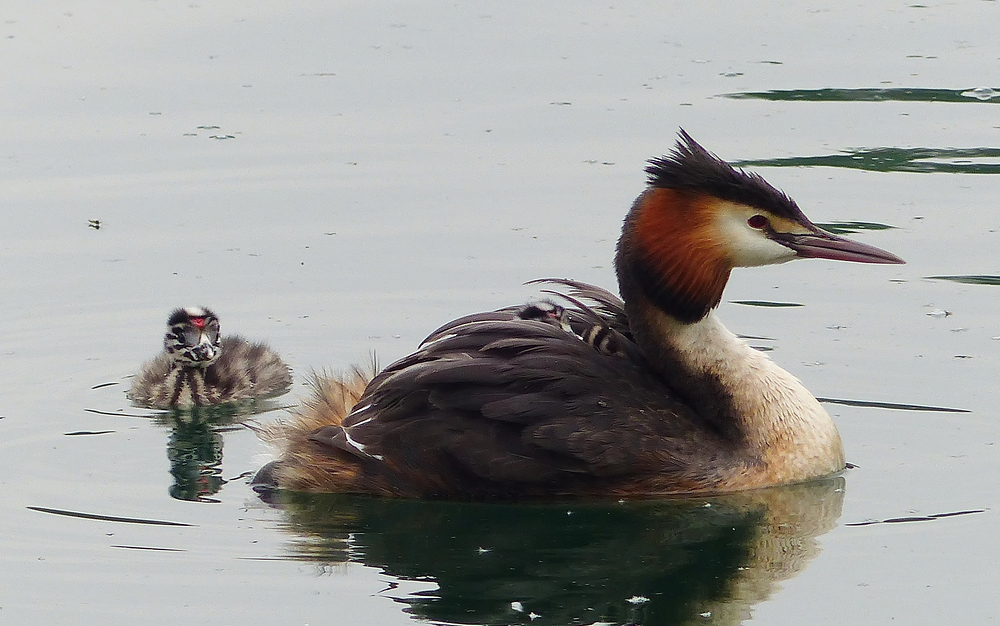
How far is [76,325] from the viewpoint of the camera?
367 inches

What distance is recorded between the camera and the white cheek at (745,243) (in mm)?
7145

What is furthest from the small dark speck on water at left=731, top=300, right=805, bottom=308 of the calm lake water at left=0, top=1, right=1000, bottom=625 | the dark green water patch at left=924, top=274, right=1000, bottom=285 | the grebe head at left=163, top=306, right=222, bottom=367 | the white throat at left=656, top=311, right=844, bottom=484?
the grebe head at left=163, top=306, right=222, bottom=367

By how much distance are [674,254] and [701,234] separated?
136 millimetres

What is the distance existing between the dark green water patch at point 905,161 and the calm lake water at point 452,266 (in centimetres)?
4

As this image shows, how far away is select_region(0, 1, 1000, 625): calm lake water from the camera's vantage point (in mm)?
6426

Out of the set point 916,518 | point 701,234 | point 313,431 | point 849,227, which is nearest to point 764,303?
point 849,227

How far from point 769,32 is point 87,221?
617 cm

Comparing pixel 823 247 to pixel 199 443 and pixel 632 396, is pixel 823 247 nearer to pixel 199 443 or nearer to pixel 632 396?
pixel 632 396

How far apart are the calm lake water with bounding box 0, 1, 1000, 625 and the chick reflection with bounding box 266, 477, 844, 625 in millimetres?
19

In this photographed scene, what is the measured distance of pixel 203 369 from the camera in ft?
29.2

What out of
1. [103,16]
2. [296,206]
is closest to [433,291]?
[296,206]

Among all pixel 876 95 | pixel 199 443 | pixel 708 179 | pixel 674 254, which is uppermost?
pixel 708 179

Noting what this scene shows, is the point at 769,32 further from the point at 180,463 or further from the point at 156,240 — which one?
the point at 180,463

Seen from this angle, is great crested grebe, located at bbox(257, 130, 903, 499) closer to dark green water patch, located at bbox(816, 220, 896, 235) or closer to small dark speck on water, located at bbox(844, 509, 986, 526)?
small dark speck on water, located at bbox(844, 509, 986, 526)
